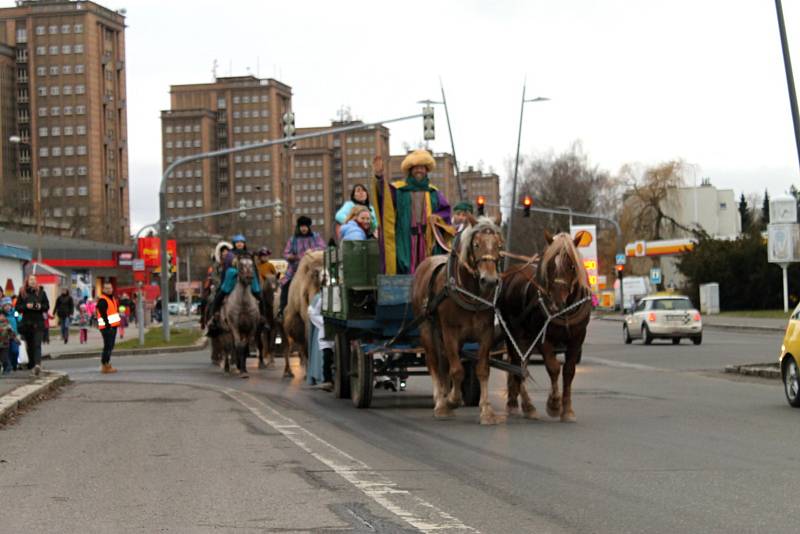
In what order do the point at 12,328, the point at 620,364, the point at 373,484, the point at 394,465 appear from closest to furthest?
the point at 373,484
the point at 394,465
the point at 12,328
the point at 620,364

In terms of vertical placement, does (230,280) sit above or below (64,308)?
above

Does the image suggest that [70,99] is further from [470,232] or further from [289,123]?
[470,232]

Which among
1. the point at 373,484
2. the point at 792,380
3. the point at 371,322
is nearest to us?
the point at 373,484

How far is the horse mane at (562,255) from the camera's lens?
14.2 m

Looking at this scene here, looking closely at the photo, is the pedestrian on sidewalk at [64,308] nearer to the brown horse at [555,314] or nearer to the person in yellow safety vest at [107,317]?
the person in yellow safety vest at [107,317]

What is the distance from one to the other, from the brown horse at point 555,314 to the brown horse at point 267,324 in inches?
419

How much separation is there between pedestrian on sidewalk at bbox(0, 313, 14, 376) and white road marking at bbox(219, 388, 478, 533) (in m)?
10.3

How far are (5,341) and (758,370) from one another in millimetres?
13708

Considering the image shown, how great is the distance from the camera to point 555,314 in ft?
46.3

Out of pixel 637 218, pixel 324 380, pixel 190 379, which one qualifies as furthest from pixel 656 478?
pixel 637 218

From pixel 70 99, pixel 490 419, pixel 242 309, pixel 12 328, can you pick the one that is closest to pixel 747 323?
pixel 242 309

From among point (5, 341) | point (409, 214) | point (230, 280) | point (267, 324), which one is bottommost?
point (5, 341)

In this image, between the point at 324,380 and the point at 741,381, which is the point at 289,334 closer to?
the point at 324,380

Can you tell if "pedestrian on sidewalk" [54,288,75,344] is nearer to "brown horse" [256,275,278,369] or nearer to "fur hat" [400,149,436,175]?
"brown horse" [256,275,278,369]
